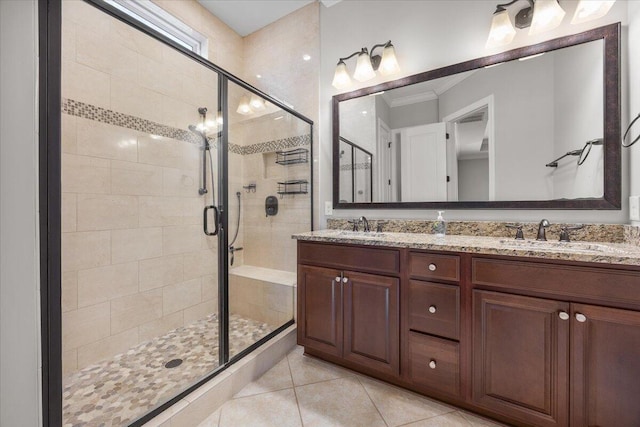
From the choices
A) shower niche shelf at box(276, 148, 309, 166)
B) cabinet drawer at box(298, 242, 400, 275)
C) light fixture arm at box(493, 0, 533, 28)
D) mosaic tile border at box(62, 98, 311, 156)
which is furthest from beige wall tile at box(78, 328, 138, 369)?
light fixture arm at box(493, 0, 533, 28)

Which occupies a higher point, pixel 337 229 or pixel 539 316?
pixel 337 229

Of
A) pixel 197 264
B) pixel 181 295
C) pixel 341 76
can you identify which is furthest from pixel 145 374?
pixel 341 76

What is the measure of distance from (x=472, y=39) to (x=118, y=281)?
2.93 metres

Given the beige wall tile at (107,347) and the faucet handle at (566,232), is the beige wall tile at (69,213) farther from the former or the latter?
the faucet handle at (566,232)

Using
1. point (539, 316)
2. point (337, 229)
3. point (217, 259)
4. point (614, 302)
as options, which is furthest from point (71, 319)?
point (614, 302)

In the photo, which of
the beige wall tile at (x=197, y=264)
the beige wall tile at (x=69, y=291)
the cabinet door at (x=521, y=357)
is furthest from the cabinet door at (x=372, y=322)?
the beige wall tile at (x=69, y=291)

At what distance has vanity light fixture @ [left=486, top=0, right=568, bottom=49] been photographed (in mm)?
1469

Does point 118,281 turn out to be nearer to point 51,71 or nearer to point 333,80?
point 51,71

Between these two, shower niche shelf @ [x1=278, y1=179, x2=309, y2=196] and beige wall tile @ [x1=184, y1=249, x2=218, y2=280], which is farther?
shower niche shelf @ [x1=278, y1=179, x2=309, y2=196]

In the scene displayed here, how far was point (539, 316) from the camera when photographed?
3.71 ft

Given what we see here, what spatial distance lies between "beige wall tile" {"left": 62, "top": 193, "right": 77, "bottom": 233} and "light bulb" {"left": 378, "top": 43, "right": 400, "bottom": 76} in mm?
2271

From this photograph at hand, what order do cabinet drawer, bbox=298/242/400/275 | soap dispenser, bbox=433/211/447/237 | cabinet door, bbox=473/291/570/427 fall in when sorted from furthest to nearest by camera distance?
soap dispenser, bbox=433/211/447/237 < cabinet drawer, bbox=298/242/400/275 < cabinet door, bbox=473/291/570/427

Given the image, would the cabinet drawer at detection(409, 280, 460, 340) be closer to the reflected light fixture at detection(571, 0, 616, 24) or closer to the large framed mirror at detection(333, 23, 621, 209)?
the large framed mirror at detection(333, 23, 621, 209)

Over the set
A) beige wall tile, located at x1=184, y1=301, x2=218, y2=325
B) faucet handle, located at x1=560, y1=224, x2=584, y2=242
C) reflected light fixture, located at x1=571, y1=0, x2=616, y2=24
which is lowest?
beige wall tile, located at x1=184, y1=301, x2=218, y2=325
